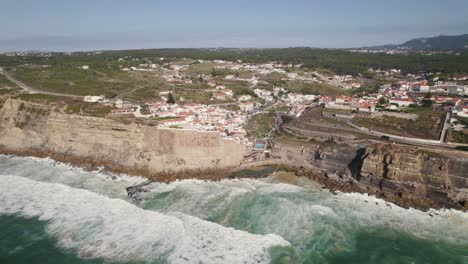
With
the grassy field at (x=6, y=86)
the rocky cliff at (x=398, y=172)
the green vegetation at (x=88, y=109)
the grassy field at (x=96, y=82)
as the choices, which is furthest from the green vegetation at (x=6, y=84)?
the rocky cliff at (x=398, y=172)

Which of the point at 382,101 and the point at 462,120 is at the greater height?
the point at 382,101

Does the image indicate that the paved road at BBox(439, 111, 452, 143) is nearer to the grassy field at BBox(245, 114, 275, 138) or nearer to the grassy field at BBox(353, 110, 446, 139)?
the grassy field at BBox(353, 110, 446, 139)

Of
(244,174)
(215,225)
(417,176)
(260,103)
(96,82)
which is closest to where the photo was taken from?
(215,225)

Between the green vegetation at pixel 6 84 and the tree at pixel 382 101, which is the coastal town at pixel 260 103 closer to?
the tree at pixel 382 101

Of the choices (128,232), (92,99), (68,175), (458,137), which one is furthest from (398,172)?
(92,99)

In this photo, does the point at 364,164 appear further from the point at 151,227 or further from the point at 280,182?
the point at 151,227

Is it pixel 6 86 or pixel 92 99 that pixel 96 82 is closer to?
pixel 6 86
